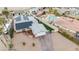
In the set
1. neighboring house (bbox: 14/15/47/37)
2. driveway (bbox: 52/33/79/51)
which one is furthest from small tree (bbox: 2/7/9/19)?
driveway (bbox: 52/33/79/51)

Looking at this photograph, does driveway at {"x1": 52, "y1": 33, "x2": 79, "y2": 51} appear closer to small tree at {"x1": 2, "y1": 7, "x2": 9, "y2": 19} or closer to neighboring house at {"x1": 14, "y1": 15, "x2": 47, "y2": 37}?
neighboring house at {"x1": 14, "y1": 15, "x2": 47, "y2": 37}

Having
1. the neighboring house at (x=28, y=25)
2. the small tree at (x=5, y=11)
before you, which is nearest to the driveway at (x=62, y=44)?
the neighboring house at (x=28, y=25)

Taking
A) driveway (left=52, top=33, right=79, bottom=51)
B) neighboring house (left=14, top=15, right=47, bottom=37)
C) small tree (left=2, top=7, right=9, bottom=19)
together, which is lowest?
driveway (left=52, top=33, right=79, bottom=51)

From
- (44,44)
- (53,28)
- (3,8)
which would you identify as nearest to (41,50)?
(44,44)

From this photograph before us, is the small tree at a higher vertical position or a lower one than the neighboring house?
higher

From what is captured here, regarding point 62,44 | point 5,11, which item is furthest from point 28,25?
point 62,44
